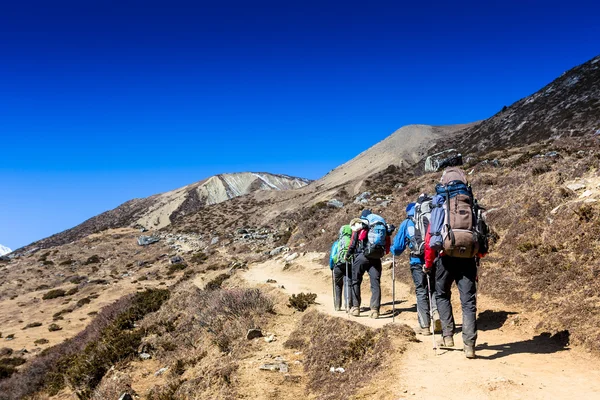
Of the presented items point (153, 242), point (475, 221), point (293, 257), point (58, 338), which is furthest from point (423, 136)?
point (475, 221)

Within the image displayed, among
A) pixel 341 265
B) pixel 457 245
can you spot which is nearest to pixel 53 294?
pixel 341 265

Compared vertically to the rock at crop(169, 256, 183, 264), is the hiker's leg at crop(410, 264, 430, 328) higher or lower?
higher

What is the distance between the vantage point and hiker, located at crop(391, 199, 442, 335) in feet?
21.7

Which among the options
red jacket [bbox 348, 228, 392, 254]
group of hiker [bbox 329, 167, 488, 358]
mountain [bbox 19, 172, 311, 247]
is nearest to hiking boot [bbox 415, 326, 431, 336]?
group of hiker [bbox 329, 167, 488, 358]

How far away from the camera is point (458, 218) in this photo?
5578 mm

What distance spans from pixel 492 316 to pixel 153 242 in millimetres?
51163

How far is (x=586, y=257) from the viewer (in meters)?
8.18

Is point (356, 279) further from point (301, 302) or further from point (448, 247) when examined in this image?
point (448, 247)

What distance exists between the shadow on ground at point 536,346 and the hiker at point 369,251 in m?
2.70

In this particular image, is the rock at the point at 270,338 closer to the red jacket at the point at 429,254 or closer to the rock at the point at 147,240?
the red jacket at the point at 429,254

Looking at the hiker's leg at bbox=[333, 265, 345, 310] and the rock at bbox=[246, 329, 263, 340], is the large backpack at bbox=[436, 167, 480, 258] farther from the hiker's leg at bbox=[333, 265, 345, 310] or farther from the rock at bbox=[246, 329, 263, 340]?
the rock at bbox=[246, 329, 263, 340]

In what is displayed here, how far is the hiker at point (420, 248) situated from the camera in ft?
21.7

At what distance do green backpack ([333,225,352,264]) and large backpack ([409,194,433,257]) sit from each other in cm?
244

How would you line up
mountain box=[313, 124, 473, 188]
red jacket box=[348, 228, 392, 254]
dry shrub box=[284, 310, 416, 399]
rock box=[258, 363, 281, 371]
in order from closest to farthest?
dry shrub box=[284, 310, 416, 399] < rock box=[258, 363, 281, 371] < red jacket box=[348, 228, 392, 254] < mountain box=[313, 124, 473, 188]
